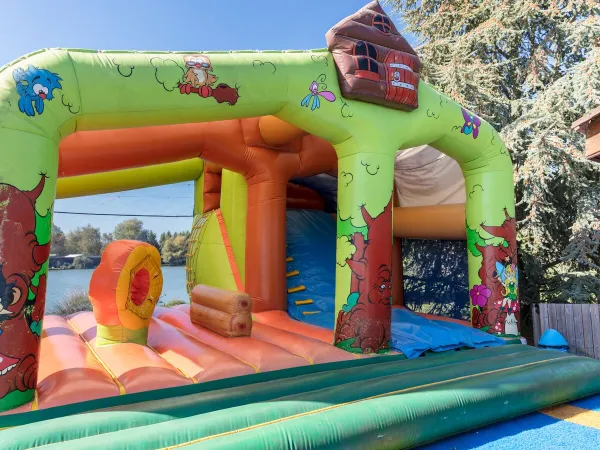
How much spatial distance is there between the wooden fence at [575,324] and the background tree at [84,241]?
611 cm

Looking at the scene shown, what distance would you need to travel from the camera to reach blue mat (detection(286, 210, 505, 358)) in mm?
3389

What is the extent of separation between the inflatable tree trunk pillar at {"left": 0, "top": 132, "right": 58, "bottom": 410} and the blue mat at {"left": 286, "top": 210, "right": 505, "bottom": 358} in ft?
7.53

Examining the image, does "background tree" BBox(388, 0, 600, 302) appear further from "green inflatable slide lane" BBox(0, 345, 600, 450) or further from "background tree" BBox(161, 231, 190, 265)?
"background tree" BBox(161, 231, 190, 265)

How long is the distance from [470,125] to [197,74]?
2.44 metres

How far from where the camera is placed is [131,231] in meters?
7.06

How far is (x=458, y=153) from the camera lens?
3988 mm

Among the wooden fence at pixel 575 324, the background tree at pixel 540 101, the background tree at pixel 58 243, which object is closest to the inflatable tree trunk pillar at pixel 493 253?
the wooden fence at pixel 575 324

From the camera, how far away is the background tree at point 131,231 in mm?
6996

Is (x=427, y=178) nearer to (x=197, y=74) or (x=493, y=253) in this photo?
(x=493, y=253)

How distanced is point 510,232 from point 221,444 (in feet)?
10.8

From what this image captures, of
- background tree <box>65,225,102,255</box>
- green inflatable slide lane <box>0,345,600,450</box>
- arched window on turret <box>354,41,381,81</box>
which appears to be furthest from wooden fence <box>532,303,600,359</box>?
background tree <box>65,225,102,255</box>

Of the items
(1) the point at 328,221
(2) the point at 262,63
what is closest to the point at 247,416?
(2) the point at 262,63

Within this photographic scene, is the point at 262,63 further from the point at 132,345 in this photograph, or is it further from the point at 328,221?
the point at 328,221

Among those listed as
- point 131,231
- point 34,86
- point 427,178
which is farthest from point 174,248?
point 34,86
